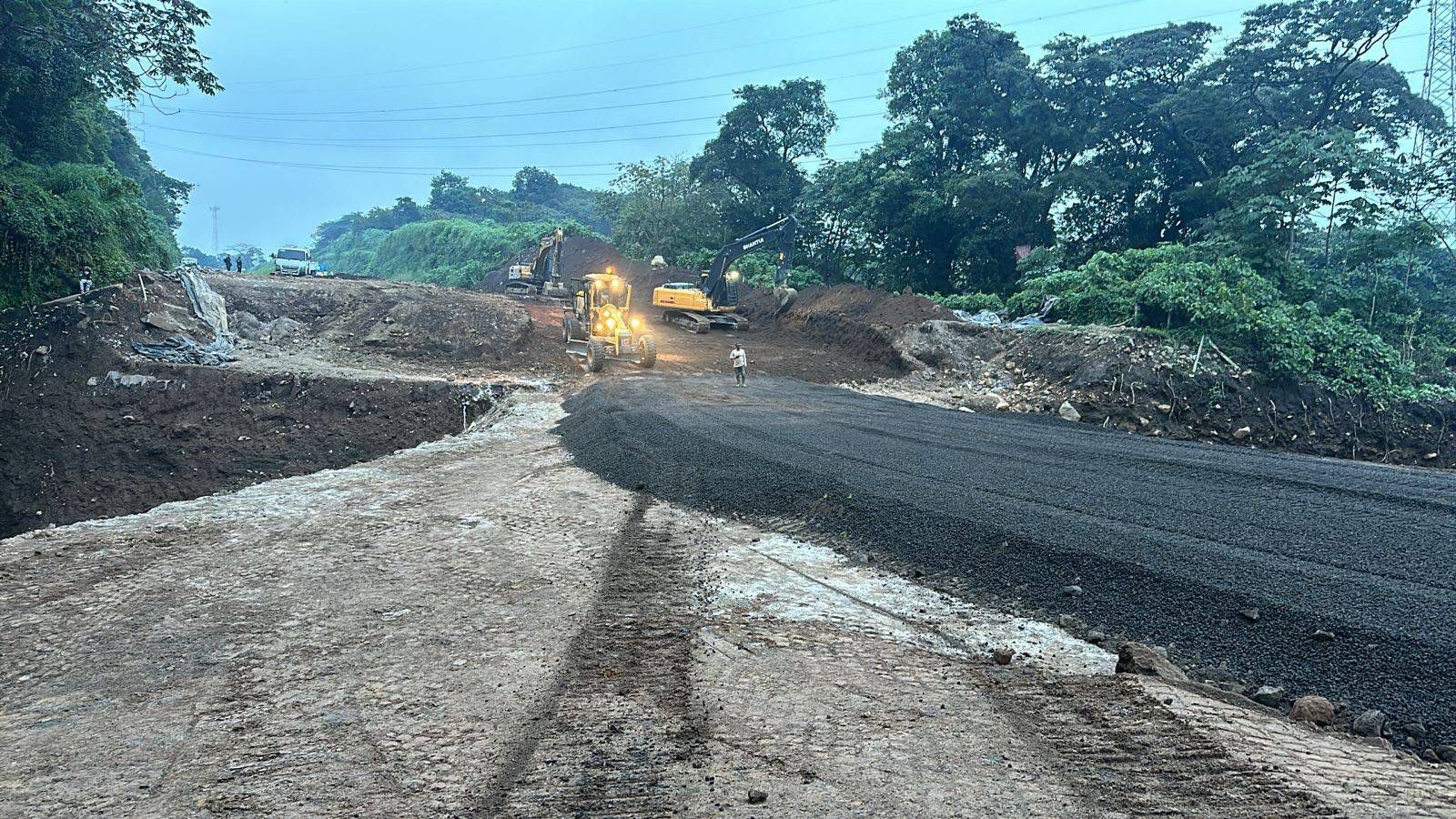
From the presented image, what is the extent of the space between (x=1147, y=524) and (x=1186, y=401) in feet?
35.0

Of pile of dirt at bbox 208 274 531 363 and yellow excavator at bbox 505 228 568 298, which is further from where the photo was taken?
yellow excavator at bbox 505 228 568 298

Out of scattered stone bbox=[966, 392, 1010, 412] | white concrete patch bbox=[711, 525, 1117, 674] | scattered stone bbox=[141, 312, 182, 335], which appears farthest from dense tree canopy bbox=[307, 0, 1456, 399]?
scattered stone bbox=[141, 312, 182, 335]

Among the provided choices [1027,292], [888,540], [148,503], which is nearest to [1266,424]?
[1027,292]

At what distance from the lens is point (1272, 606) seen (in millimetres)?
5051

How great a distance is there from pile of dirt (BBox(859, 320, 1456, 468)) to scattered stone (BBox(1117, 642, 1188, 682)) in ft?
37.8

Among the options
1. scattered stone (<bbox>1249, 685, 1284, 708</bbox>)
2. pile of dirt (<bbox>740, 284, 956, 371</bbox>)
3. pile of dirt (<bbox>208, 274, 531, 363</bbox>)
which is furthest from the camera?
pile of dirt (<bbox>740, 284, 956, 371</bbox>)

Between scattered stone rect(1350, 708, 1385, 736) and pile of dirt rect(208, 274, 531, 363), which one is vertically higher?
pile of dirt rect(208, 274, 531, 363)

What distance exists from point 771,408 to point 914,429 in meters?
3.10

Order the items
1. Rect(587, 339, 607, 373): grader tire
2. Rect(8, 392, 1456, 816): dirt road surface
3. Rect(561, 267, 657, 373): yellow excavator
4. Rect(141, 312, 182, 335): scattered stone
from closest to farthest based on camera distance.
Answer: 1. Rect(8, 392, 1456, 816): dirt road surface
2. Rect(141, 312, 182, 335): scattered stone
3. Rect(587, 339, 607, 373): grader tire
4. Rect(561, 267, 657, 373): yellow excavator

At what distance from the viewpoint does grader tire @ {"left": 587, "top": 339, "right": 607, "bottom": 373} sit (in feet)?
64.3

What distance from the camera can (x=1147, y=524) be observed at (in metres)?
6.82

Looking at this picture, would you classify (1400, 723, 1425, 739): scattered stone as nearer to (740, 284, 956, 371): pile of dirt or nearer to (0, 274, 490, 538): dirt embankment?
(0, 274, 490, 538): dirt embankment

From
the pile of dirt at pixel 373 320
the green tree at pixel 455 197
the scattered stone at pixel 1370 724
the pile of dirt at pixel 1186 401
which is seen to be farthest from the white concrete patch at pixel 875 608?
the green tree at pixel 455 197

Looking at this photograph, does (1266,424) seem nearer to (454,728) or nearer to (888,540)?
(888,540)
